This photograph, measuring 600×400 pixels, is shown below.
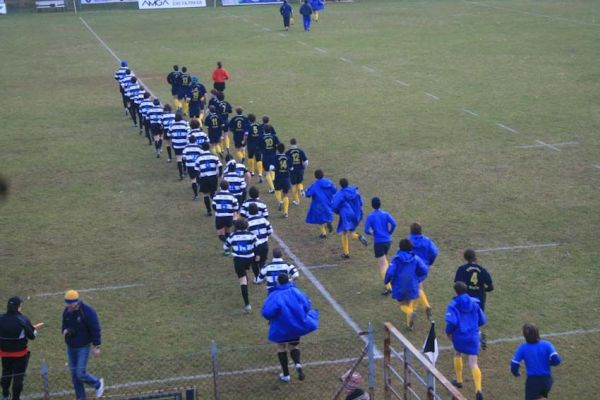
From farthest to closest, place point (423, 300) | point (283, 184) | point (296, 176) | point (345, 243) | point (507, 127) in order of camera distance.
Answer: point (507, 127), point (296, 176), point (283, 184), point (345, 243), point (423, 300)

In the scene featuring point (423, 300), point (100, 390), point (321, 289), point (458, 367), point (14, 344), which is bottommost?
point (321, 289)

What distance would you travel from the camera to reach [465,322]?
38.5 ft

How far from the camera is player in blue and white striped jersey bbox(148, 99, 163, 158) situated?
2428 centimetres

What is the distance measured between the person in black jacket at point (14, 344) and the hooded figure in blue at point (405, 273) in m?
5.53

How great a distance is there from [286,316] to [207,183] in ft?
25.9

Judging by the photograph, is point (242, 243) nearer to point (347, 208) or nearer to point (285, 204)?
point (347, 208)

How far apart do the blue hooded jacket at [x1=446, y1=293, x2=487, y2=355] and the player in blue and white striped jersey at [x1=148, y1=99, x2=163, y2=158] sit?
14359 mm

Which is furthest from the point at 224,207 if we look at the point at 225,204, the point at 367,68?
the point at 367,68

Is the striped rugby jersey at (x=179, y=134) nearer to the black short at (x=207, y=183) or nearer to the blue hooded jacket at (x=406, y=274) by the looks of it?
the black short at (x=207, y=183)

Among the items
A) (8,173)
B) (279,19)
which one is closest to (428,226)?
(8,173)

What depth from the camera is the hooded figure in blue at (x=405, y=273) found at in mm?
13453

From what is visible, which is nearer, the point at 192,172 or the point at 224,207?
the point at 224,207

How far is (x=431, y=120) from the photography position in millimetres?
27891

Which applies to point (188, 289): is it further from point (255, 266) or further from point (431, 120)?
point (431, 120)
